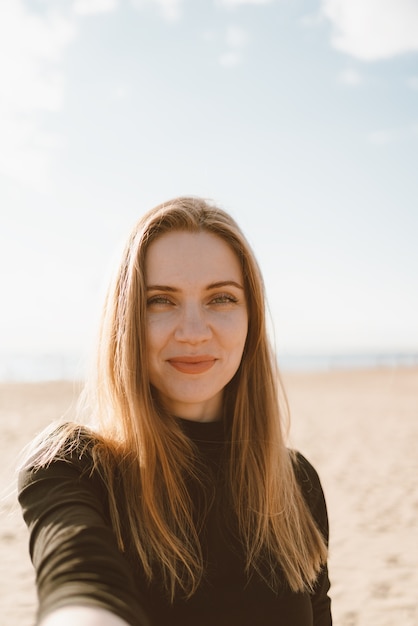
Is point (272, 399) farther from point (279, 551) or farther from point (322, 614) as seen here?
point (322, 614)

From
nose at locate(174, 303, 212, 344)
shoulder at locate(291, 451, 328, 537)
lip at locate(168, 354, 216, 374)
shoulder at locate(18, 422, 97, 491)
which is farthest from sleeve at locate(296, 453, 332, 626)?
shoulder at locate(18, 422, 97, 491)

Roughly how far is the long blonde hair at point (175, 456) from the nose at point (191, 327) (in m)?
0.14

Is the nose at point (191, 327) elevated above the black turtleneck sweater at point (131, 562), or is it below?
above

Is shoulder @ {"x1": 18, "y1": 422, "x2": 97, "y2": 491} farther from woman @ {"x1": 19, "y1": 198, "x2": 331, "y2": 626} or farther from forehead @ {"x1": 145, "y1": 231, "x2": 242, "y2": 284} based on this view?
forehead @ {"x1": 145, "y1": 231, "x2": 242, "y2": 284}

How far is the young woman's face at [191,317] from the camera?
2084 millimetres

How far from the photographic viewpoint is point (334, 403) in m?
20.3

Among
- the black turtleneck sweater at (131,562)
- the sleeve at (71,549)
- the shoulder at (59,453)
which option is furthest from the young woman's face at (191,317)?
the sleeve at (71,549)

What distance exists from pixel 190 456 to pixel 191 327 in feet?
1.58

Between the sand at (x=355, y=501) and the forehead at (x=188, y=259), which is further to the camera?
the sand at (x=355, y=501)

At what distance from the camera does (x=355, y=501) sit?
7984 mm

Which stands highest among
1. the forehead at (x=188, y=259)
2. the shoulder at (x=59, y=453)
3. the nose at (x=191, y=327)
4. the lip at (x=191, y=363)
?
the forehead at (x=188, y=259)

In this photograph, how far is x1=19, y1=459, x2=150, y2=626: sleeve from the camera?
1.20 metres

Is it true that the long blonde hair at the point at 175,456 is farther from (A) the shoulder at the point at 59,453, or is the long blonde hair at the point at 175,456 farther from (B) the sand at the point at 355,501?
(B) the sand at the point at 355,501

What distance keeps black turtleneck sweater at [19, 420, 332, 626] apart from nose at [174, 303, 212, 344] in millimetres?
367
